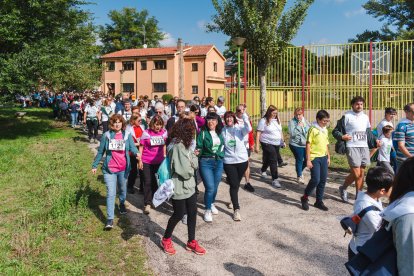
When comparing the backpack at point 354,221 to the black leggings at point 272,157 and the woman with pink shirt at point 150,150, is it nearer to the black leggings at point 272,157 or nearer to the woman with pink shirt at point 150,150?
the woman with pink shirt at point 150,150

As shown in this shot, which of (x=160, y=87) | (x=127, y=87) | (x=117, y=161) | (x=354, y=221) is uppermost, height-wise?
(x=127, y=87)

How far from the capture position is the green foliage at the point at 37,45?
14.4m

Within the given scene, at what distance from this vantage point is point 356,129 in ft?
21.7

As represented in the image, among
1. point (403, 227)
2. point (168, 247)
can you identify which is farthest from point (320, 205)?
point (403, 227)

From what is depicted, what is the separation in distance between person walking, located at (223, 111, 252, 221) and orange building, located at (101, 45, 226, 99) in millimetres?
41937

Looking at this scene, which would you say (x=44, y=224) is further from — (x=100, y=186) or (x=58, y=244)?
(x=100, y=186)

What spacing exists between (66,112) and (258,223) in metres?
20.1

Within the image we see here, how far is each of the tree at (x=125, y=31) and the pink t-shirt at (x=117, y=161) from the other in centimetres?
6268

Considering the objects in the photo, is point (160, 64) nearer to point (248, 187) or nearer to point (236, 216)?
point (248, 187)

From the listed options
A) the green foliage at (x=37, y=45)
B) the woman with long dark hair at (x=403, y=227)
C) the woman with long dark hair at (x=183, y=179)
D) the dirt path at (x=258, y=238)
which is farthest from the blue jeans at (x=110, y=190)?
the green foliage at (x=37, y=45)

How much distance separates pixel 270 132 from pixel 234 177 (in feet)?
8.80

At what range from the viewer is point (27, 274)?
429cm

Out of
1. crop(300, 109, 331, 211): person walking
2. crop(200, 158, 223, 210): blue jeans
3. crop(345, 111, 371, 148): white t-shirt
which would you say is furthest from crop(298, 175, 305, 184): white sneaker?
crop(200, 158, 223, 210): blue jeans

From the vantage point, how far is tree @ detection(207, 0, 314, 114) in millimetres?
14602
